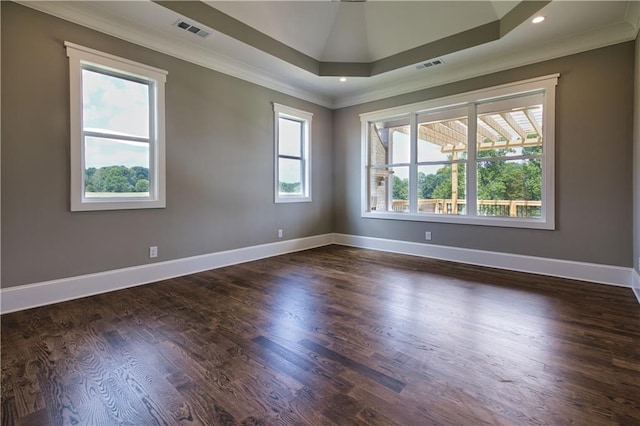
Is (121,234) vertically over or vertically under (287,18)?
under

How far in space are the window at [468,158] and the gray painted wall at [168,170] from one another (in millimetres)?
1559

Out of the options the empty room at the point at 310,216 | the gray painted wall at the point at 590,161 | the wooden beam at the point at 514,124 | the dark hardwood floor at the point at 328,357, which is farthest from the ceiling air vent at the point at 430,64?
the dark hardwood floor at the point at 328,357

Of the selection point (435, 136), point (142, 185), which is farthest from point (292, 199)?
point (435, 136)

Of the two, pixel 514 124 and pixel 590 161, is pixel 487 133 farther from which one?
pixel 590 161

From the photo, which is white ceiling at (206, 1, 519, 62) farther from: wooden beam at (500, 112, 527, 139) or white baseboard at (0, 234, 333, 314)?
white baseboard at (0, 234, 333, 314)

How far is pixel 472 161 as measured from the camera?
4.59 metres

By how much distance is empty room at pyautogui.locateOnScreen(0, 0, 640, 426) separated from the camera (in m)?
1.71

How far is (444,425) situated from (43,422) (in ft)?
6.08

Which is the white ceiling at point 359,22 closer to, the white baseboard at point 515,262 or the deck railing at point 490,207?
the deck railing at point 490,207

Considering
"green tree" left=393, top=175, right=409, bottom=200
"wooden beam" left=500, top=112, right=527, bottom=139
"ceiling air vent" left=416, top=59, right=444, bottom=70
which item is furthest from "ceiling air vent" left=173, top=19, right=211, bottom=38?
"wooden beam" left=500, top=112, right=527, bottom=139

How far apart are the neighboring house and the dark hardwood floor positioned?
0.47 meters

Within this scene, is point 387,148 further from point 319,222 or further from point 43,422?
point 43,422

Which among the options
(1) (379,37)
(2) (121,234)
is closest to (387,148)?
(1) (379,37)

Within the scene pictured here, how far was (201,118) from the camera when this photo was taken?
4.11 metres
